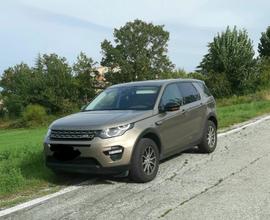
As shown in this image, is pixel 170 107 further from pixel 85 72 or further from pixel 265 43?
pixel 85 72

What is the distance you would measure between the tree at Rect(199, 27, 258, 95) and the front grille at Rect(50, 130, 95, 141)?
126 feet

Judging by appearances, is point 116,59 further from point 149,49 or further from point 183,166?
point 183,166

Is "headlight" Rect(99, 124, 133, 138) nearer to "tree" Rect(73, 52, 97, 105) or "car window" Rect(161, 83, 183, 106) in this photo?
"car window" Rect(161, 83, 183, 106)

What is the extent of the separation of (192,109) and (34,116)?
201 feet

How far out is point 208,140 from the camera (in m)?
10.3

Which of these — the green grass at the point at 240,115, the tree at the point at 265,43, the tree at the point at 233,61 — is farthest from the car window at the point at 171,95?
the tree at the point at 265,43

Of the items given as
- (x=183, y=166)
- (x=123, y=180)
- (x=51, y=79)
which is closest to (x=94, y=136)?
(x=123, y=180)

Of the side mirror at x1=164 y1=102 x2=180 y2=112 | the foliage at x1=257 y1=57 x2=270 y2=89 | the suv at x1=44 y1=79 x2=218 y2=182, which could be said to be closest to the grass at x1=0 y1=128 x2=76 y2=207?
the suv at x1=44 y1=79 x2=218 y2=182

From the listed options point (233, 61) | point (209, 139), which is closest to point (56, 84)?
point (233, 61)

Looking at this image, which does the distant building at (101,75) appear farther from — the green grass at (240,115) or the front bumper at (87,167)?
the front bumper at (87,167)

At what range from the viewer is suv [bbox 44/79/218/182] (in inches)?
292

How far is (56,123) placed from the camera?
26.1 ft

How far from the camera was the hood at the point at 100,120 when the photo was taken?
7.49 m

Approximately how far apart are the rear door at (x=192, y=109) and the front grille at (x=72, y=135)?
95.9 inches
